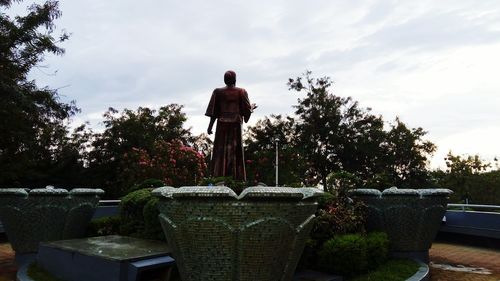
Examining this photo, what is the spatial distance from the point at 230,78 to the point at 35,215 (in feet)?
13.7

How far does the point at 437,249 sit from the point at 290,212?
7.15 metres

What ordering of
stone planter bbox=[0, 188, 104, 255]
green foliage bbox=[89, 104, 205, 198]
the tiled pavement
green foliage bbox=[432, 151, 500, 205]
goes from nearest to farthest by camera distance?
the tiled pavement
stone planter bbox=[0, 188, 104, 255]
green foliage bbox=[89, 104, 205, 198]
green foliage bbox=[432, 151, 500, 205]

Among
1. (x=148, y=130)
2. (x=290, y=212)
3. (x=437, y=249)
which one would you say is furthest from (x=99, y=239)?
(x=148, y=130)

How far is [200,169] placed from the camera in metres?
16.0

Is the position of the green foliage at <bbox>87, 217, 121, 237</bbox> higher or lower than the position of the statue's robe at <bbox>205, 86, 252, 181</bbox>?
lower

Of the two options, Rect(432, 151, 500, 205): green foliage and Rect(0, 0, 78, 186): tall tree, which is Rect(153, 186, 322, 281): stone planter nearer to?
Rect(0, 0, 78, 186): tall tree

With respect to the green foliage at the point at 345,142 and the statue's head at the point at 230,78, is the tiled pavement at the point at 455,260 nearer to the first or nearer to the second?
the statue's head at the point at 230,78

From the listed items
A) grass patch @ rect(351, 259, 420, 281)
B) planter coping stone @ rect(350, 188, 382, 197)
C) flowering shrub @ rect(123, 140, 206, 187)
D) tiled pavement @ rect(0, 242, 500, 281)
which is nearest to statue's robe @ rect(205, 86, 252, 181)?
planter coping stone @ rect(350, 188, 382, 197)

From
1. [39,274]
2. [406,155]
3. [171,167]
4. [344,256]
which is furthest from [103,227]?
[406,155]

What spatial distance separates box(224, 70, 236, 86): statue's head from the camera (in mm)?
7508

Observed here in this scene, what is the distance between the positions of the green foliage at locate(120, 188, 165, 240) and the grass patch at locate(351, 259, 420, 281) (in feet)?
10.4

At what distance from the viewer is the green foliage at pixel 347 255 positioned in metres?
5.38

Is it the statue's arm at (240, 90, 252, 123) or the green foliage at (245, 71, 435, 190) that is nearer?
the statue's arm at (240, 90, 252, 123)

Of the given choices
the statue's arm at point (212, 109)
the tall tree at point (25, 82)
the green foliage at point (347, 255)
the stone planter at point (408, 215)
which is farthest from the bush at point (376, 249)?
the tall tree at point (25, 82)
